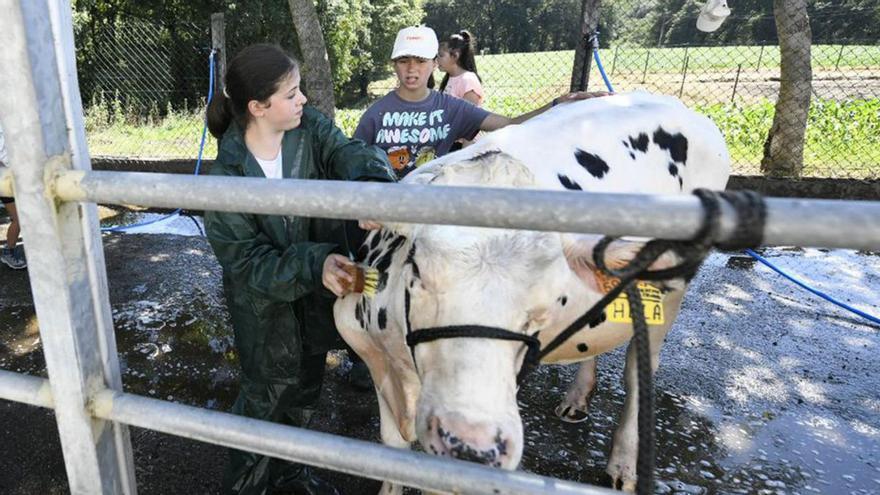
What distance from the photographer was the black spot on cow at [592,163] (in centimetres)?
273

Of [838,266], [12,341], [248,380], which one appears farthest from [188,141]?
[838,266]

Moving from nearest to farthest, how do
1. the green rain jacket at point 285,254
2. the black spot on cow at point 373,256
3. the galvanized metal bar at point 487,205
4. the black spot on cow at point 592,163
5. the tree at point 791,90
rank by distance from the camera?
the galvanized metal bar at point 487,205
the green rain jacket at point 285,254
the black spot on cow at point 373,256
the black spot on cow at point 592,163
the tree at point 791,90

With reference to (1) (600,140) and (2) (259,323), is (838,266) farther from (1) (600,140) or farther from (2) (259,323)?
(2) (259,323)

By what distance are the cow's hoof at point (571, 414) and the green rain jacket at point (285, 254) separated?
4.82 feet

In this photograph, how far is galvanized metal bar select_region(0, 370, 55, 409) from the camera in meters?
1.38

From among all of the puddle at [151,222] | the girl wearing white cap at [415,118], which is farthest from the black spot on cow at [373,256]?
the puddle at [151,222]

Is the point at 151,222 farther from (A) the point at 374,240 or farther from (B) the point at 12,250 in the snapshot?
(A) the point at 374,240

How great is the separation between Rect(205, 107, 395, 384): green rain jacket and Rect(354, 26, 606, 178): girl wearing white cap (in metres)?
1.14

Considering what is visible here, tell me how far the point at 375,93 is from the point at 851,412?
27.4 metres

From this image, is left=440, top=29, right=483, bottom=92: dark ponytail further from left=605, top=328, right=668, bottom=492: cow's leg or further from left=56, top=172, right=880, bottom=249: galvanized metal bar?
left=56, top=172, right=880, bottom=249: galvanized metal bar

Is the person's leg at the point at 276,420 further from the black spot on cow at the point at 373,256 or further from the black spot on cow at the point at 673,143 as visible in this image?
the black spot on cow at the point at 673,143

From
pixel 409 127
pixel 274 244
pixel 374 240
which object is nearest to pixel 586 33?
pixel 409 127

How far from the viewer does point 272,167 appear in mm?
2338

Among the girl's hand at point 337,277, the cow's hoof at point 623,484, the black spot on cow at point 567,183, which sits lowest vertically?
the cow's hoof at point 623,484
